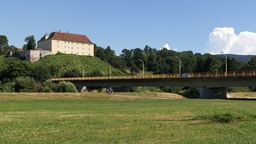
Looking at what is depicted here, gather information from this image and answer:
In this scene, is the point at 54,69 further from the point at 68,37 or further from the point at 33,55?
the point at 68,37

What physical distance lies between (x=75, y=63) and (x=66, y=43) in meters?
29.7

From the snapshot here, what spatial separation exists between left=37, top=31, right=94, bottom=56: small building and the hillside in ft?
42.4

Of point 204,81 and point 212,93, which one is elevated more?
point 204,81

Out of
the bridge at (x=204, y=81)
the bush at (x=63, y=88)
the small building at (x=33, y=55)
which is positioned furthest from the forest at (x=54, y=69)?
the bridge at (x=204, y=81)

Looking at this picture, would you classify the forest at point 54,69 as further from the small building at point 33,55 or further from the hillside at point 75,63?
the small building at point 33,55

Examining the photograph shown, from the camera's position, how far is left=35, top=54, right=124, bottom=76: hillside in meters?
153

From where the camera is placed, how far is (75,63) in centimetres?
16188

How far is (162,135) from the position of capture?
1473cm

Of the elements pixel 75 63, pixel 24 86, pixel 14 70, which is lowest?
pixel 24 86

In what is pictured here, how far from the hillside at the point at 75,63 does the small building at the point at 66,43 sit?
12.9 meters

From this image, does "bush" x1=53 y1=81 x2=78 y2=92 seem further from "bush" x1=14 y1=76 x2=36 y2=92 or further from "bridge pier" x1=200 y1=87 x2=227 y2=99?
"bridge pier" x1=200 y1=87 x2=227 y2=99

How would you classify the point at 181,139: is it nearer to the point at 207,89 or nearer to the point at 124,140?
the point at 124,140

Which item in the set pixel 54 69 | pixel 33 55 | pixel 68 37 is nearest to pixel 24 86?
pixel 54 69

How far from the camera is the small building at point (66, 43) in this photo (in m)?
181
